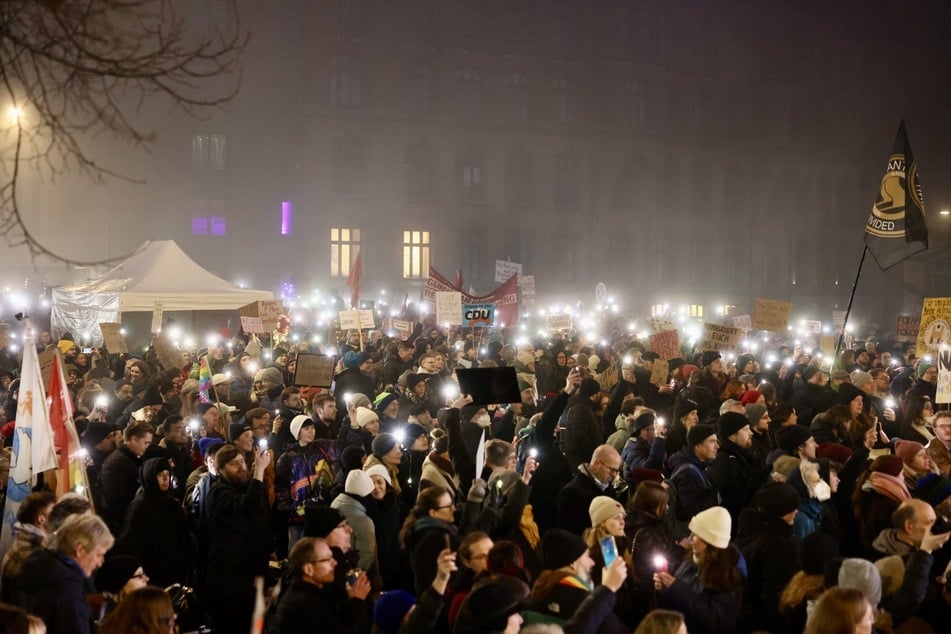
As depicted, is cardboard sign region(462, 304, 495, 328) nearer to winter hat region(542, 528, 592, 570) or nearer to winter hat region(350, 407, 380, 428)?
winter hat region(350, 407, 380, 428)

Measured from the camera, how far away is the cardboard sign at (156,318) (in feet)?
65.1

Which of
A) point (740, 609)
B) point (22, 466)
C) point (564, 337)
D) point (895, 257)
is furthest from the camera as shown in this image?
point (895, 257)

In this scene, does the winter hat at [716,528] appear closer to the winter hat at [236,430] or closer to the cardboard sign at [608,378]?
the winter hat at [236,430]

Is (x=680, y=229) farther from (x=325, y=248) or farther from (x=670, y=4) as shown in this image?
(x=325, y=248)

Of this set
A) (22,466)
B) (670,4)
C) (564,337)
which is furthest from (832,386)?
(670,4)

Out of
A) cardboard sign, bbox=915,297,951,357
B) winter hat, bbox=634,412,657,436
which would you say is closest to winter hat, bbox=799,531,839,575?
winter hat, bbox=634,412,657,436

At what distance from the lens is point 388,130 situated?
44.4 meters

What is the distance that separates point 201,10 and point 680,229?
27.0 meters

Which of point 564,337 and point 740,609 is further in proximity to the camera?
point 564,337

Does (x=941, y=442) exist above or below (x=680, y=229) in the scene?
below

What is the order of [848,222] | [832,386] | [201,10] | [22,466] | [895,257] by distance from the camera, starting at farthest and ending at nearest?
[848,222] → [895,257] → [201,10] → [832,386] → [22,466]

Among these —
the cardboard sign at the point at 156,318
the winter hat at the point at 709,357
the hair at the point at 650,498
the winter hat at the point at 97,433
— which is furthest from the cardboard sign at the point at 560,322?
the hair at the point at 650,498

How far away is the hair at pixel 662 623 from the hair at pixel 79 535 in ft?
9.18

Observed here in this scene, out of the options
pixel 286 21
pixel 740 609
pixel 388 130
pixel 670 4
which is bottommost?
pixel 740 609
